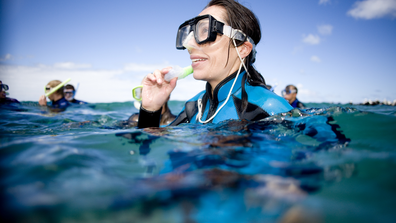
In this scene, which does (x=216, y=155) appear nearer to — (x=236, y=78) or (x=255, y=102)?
(x=255, y=102)

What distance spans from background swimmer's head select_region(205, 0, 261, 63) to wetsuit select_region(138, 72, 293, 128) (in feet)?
1.63

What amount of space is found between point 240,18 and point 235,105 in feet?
3.24

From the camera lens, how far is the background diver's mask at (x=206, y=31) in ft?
6.94

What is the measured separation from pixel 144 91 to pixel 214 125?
0.88m

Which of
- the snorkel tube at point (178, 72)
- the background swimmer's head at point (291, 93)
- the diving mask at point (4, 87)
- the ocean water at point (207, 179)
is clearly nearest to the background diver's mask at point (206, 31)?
the snorkel tube at point (178, 72)

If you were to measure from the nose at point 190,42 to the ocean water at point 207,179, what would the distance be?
113cm

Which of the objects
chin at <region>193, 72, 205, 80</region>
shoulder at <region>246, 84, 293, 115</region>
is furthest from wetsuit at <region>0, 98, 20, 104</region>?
shoulder at <region>246, 84, 293, 115</region>

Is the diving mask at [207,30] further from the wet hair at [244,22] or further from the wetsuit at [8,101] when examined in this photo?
the wetsuit at [8,101]

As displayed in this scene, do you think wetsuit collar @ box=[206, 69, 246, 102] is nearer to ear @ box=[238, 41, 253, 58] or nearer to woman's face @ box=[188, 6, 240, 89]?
woman's face @ box=[188, 6, 240, 89]

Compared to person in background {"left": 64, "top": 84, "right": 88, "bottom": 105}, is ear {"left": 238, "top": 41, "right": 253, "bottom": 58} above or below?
above

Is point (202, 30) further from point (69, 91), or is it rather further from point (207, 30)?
point (69, 91)

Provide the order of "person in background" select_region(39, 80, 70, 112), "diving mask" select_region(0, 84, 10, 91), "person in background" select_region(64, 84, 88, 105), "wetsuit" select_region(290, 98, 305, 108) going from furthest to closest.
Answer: "person in background" select_region(64, 84, 88, 105) → "wetsuit" select_region(290, 98, 305, 108) → "person in background" select_region(39, 80, 70, 112) → "diving mask" select_region(0, 84, 10, 91)

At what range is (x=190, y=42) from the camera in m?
2.28

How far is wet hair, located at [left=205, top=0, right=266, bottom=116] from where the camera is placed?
2.23m
